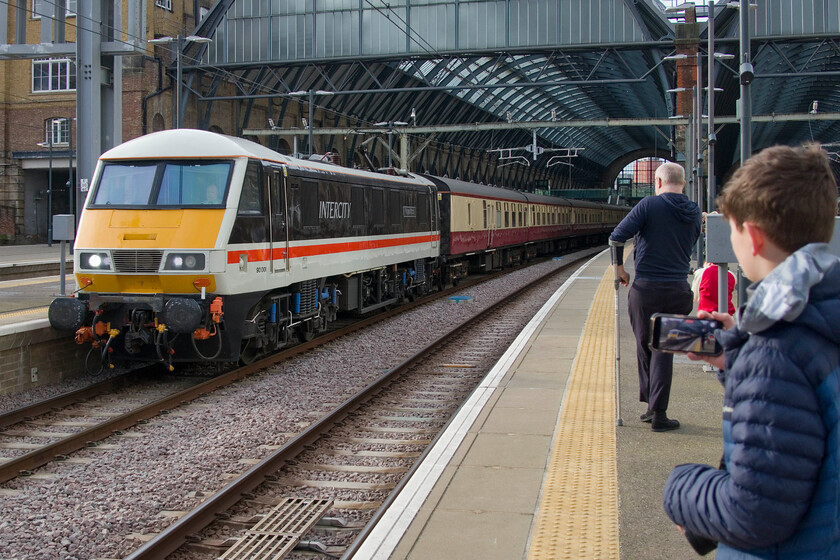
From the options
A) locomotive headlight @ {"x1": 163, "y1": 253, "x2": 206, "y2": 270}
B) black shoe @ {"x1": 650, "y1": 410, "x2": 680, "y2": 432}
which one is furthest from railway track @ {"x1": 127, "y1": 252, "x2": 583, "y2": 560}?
locomotive headlight @ {"x1": 163, "y1": 253, "x2": 206, "y2": 270}

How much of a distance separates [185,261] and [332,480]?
4.24 m

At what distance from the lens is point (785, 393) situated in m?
2.02

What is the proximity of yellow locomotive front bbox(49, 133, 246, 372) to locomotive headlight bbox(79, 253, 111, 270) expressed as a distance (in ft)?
0.04

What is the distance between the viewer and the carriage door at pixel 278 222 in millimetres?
11258

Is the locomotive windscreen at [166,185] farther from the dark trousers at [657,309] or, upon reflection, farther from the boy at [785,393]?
the boy at [785,393]

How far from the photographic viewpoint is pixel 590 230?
177ft

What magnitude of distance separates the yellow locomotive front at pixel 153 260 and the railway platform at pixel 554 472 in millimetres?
3495

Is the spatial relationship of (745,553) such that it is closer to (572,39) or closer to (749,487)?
(749,487)

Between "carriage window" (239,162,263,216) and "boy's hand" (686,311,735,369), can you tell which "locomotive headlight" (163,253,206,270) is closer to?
"carriage window" (239,162,263,216)

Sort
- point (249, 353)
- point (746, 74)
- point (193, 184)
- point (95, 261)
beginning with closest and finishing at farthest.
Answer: point (95, 261)
point (193, 184)
point (746, 74)
point (249, 353)

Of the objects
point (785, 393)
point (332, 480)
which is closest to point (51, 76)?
point (332, 480)

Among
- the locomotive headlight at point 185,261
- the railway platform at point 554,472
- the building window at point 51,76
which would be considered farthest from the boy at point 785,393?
the building window at point 51,76

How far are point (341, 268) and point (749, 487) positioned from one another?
12.3 metres

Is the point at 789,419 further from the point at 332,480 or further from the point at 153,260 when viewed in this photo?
the point at 153,260
